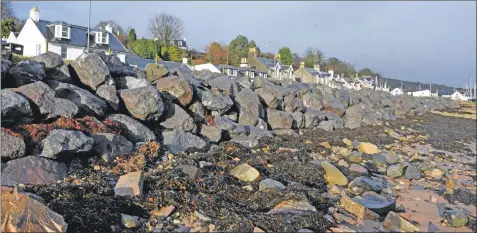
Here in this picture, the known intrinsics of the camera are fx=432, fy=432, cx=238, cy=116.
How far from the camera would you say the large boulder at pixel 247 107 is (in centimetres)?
1486

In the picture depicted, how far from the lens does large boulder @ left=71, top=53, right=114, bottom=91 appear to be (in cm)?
1089

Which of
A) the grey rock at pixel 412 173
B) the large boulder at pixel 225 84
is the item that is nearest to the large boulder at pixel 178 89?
the large boulder at pixel 225 84

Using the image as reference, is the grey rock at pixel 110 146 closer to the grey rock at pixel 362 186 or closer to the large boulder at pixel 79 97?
the large boulder at pixel 79 97

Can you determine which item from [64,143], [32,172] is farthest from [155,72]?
[32,172]

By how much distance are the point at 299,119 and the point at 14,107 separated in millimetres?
12130

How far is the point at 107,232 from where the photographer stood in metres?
5.33

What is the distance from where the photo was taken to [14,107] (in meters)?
7.81

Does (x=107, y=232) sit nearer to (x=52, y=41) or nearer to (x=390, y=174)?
(x=390, y=174)

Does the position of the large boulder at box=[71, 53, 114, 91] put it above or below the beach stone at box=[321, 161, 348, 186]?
above

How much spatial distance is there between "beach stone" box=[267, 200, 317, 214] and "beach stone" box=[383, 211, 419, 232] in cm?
118

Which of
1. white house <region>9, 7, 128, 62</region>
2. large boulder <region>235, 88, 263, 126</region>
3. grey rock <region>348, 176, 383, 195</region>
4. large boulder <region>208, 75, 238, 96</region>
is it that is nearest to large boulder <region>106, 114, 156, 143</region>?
grey rock <region>348, 176, 383, 195</region>

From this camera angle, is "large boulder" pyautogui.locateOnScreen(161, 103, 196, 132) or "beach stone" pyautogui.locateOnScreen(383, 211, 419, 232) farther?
"large boulder" pyautogui.locateOnScreen(161, 103, 196, 132)

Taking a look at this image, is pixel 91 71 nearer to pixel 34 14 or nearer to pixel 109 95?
pixel 109 95

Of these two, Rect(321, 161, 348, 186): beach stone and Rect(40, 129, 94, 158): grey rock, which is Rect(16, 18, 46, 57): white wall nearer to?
Rect(40, 129, 94, 158): grey rock
